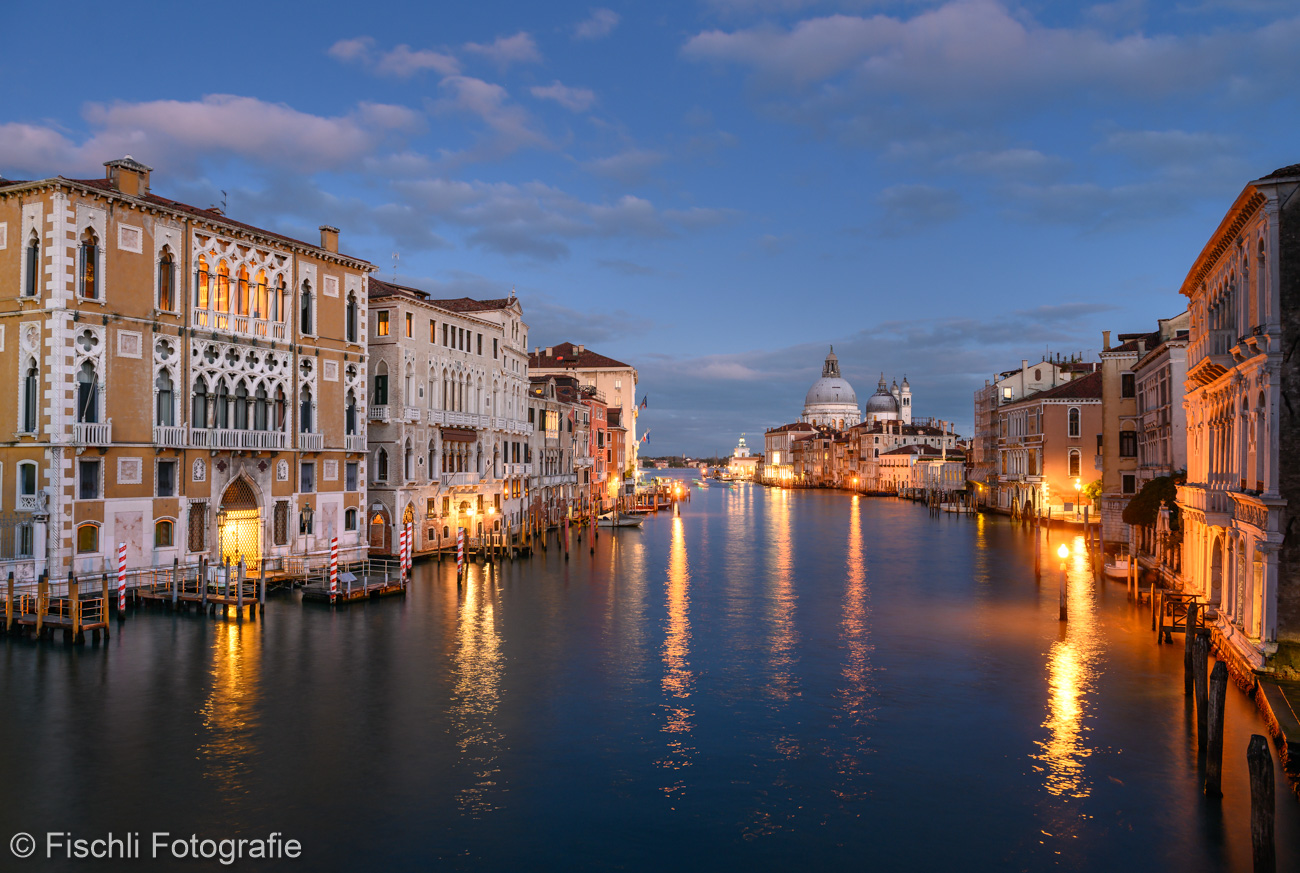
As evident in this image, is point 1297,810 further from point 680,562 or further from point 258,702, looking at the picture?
point 680,562

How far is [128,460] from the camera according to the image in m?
24.4

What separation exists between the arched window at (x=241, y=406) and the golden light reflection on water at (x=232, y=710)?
8.02m

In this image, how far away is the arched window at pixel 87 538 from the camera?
23.2 meters

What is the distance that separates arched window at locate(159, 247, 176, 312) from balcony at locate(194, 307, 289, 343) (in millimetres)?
763

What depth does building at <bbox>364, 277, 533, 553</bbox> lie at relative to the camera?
115 ft

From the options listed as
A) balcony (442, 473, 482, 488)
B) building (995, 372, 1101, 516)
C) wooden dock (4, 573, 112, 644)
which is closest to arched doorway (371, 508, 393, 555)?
balcony (442, 473, 482, 488)

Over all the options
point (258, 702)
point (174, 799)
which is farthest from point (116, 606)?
point (174, 799)

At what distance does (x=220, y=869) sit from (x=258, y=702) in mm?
6537

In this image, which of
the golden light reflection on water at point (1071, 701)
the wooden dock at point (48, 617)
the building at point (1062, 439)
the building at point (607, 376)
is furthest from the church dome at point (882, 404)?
the wooden dock at point (48, 617)

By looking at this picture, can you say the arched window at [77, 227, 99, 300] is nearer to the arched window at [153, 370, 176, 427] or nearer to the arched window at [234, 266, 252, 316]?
the arched window at [153, 370, 176, 427]
